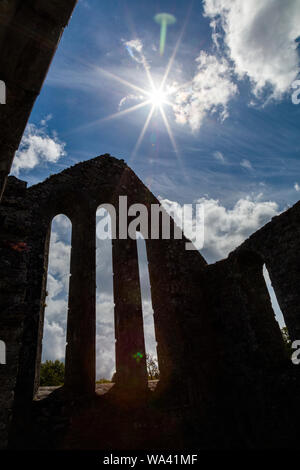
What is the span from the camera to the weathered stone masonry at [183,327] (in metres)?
5.05

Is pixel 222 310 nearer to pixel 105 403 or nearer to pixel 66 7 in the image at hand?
pixel 105 403

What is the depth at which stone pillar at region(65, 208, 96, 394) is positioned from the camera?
5277mm

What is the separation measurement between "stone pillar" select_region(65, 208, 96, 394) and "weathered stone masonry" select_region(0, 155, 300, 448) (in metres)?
0.02

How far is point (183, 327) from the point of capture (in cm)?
630

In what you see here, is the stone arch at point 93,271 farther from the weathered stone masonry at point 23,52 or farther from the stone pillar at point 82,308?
the weathered stone masonry at point 23,52

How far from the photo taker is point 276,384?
5105mm

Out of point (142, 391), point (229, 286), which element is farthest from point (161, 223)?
point (142, 391)

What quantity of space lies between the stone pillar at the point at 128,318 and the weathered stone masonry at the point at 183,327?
24 mm

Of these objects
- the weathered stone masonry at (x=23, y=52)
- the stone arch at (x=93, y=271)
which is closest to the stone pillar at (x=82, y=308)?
the stone arch at (x=93, y=271)

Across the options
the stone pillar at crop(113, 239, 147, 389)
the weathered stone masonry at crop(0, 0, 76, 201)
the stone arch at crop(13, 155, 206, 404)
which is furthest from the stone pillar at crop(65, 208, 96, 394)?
Answer: the weathered stone masonry at crop(0, 0, 76, 201)

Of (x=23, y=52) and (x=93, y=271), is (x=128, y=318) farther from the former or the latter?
(x=23, y=52)

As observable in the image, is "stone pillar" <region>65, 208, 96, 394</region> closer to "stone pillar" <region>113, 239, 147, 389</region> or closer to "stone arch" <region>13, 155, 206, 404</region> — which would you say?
"stone arch" <region>13, 155, 206, 404</region>

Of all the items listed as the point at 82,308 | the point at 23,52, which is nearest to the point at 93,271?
the point at 82,308

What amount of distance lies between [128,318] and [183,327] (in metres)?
1.35
